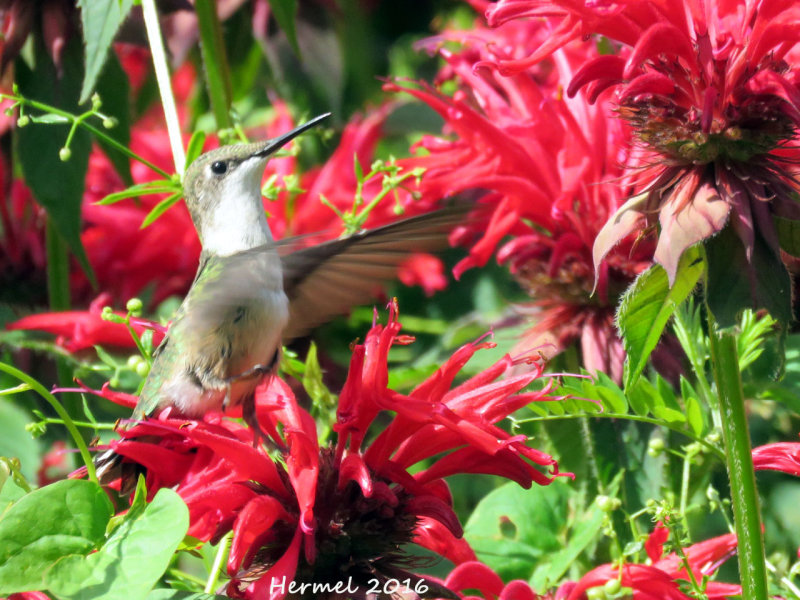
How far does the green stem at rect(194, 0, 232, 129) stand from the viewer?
54.2 inches

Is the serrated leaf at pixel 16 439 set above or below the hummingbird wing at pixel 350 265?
below

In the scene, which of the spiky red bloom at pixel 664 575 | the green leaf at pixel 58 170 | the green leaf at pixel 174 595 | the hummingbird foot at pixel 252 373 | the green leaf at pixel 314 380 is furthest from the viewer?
the green leaf at pixel 58 170

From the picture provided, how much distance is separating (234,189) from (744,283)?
626mm

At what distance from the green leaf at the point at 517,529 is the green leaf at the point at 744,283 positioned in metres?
0.47

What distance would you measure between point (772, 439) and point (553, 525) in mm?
472

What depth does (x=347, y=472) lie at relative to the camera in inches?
39.9

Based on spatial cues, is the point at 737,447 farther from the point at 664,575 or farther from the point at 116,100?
the point at 116,100

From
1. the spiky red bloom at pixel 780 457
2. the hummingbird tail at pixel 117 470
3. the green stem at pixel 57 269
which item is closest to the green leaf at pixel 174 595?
the hummingbird tail at pixel 117 470

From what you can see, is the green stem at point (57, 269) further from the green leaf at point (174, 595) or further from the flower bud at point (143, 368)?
the green leaf at point (174, 595)

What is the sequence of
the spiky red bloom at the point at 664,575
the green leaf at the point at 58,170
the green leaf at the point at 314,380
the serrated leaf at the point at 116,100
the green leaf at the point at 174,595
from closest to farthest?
the green leaf at the point at 174,595 → the spiky red bloom at the point at 664,575 → the green leaf at the point at 314,380 → the green leaf at the point at 58,170 → the serrated leaf at the point at 116,100

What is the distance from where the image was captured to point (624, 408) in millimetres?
1024

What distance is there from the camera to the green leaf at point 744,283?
0.86 metres

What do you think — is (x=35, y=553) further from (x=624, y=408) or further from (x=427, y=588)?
(x=624, y=408)

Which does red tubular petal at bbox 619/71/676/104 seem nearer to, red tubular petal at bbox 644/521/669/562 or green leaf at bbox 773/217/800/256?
green leaf at bbox 773/217/800/256
